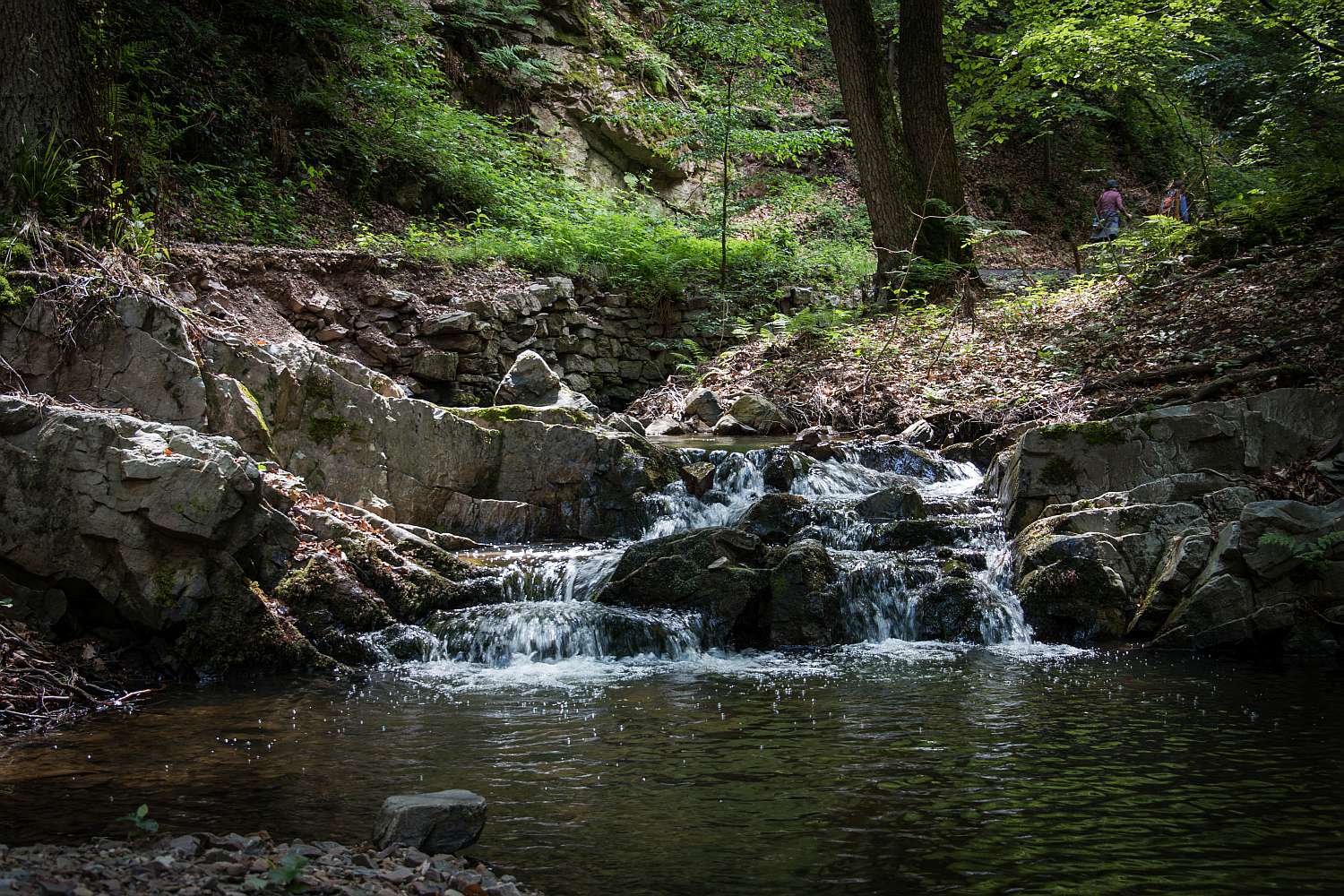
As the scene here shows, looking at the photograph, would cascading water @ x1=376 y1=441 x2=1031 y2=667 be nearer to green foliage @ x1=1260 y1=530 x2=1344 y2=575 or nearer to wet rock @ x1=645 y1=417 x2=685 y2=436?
green foliage @ x1=1260 y1=530 x2=1344 y2=575

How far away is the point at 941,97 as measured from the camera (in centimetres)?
1512

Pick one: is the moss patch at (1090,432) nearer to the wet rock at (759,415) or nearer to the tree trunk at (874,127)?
the wet rock at (759,415)

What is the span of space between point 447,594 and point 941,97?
12351 millimetres

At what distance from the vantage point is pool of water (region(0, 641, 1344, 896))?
3082 mm

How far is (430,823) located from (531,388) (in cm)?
800

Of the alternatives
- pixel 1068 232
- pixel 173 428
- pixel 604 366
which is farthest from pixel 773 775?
pixel 1068 232

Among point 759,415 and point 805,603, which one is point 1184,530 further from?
point 759,415

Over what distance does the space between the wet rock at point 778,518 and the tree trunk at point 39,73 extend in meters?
6.43

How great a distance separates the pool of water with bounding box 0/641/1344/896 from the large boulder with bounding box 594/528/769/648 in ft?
2.78

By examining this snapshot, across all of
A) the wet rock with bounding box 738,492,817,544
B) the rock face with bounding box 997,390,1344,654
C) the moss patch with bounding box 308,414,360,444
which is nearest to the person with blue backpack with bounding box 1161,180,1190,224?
the rock face with bounding box 997,390,1344,654

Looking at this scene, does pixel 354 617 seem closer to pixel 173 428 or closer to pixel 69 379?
pixel 173 428

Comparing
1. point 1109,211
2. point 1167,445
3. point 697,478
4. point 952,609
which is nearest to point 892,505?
point 952,609

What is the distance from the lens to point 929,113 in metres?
15.1

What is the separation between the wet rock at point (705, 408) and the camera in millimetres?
13273
